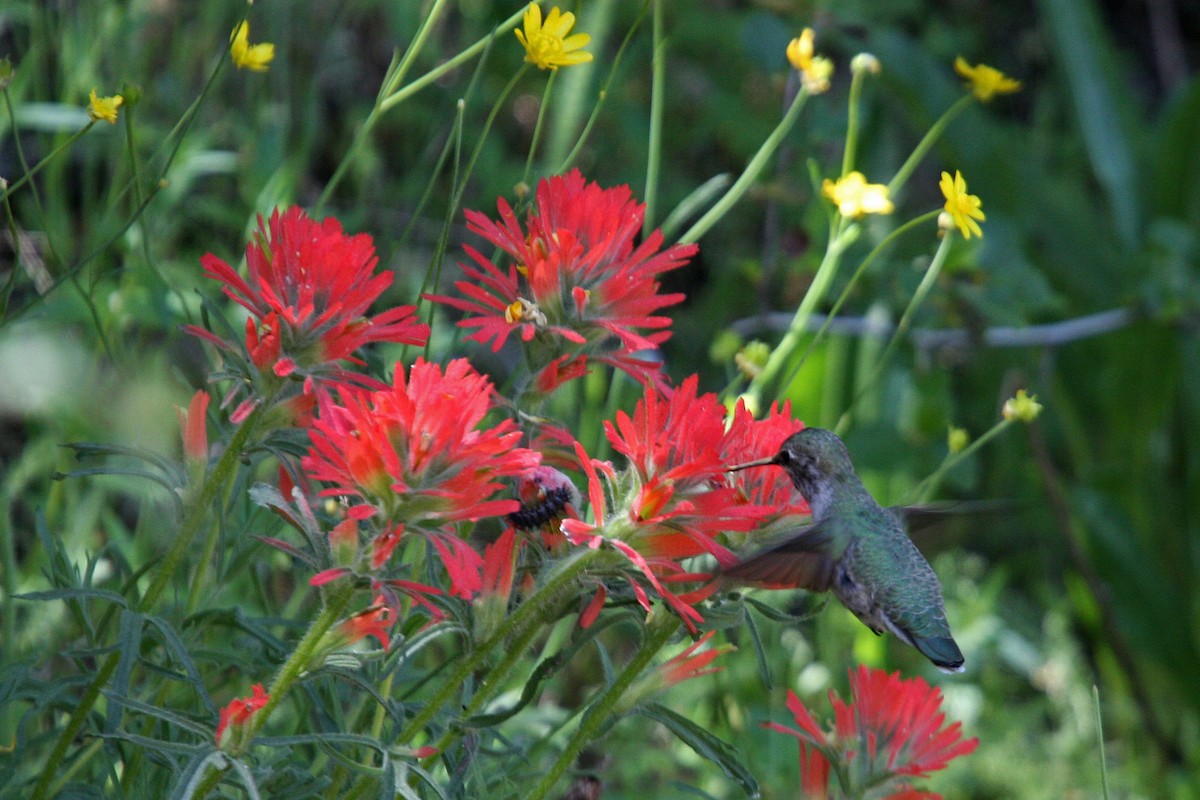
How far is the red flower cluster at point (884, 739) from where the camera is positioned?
106cm

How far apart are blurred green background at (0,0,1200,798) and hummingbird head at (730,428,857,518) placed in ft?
1.52

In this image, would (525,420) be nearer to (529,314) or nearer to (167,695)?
(529,314)

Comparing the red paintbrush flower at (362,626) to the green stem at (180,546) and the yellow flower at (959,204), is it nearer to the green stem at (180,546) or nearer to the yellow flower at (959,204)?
the green stem at (180,546)

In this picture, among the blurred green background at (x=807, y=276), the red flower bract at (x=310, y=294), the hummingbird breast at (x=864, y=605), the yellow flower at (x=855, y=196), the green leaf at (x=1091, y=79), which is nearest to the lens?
the red flower bract at (x=310, y=294)

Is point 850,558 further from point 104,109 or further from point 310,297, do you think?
point 104,109

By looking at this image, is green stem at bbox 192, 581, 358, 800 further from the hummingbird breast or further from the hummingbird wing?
the hummingbird breast

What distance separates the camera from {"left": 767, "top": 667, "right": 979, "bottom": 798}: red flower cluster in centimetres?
106

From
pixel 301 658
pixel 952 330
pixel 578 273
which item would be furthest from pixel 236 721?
pixel 952 330

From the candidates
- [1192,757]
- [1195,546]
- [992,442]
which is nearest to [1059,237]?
[992,442]

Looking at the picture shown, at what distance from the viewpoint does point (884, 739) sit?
1075mm

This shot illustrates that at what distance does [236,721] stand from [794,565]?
1.36 feet

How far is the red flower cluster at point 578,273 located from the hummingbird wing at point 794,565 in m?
0.16

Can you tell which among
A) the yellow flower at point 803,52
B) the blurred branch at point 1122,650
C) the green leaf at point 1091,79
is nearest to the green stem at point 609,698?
the yellow flower at point 803,52

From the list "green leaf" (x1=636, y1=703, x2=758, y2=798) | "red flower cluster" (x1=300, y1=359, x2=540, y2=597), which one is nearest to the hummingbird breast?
"green leaf" (x1=636, y1=703, x2=758, y2=798)
